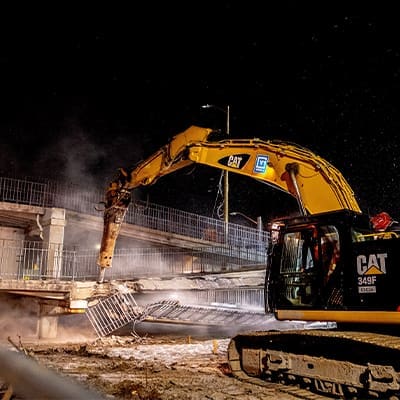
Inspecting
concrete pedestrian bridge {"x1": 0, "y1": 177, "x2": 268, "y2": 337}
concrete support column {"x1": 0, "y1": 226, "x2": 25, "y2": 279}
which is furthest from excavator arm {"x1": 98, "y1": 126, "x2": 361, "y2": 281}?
concrete support column {"x1": 0, "y1": 226, "x2": 25, "y2": 279}

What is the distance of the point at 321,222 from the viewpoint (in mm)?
6531

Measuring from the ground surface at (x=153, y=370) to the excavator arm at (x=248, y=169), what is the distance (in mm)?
2066

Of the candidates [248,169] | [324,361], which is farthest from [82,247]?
[324,361]

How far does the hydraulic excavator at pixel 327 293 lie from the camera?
5.79 m

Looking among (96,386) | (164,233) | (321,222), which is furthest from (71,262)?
(321,222)

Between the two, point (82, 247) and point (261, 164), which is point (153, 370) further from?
point (82, 247)

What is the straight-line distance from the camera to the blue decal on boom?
27.8 feet

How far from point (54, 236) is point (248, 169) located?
11.3 meters

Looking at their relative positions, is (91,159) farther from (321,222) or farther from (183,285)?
(321,222)

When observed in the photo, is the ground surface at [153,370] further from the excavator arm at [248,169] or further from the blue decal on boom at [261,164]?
the blue decal on boom at [261,164]

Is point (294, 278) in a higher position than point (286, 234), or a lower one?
lower

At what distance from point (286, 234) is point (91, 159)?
20.0m

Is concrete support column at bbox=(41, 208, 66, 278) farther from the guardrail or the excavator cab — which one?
the excavator cab

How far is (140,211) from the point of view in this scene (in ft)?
73.9
